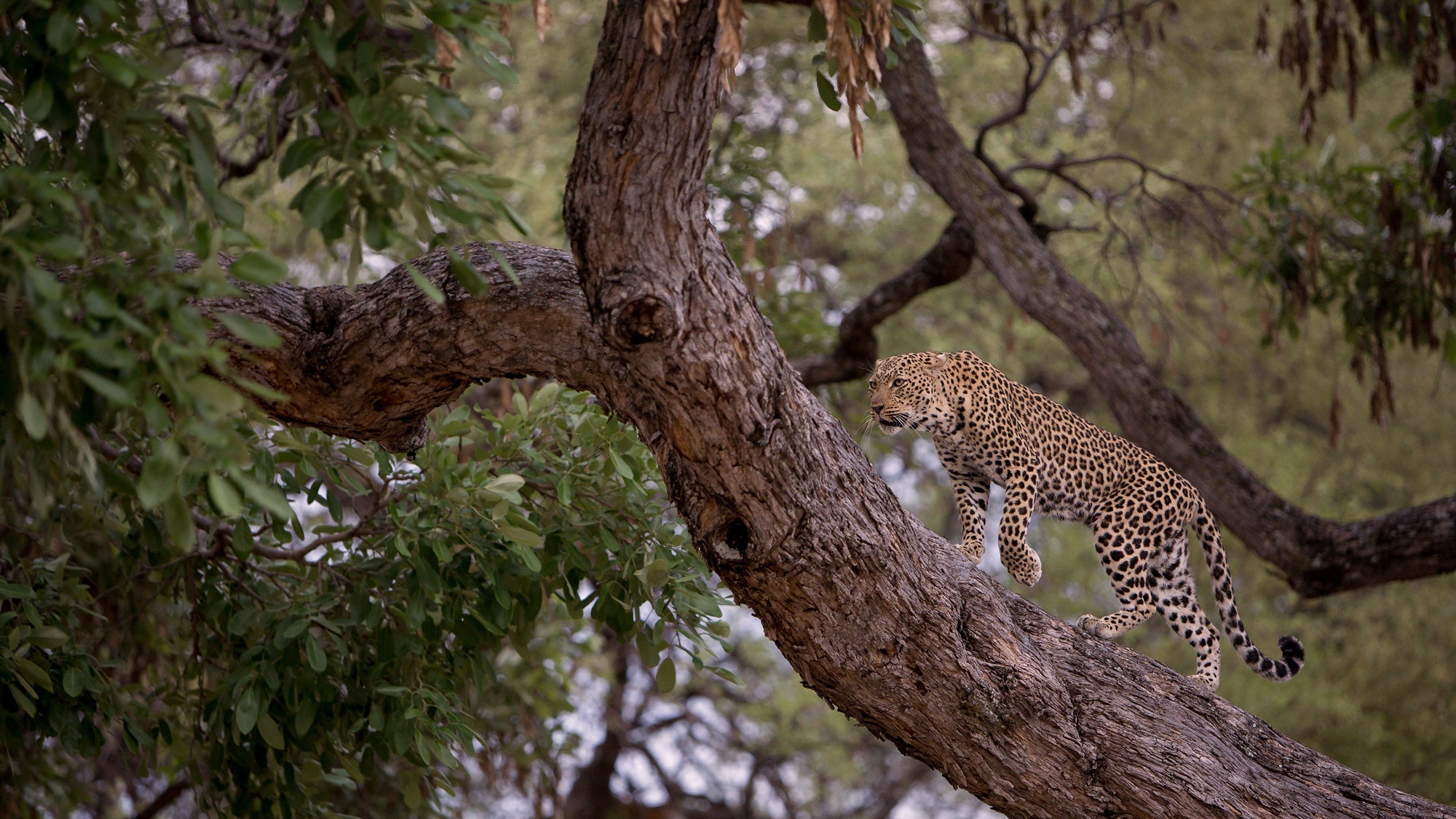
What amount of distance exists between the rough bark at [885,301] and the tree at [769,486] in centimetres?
343

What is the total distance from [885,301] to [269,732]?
4346mm

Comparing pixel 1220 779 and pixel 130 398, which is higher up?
pixel 1220 779

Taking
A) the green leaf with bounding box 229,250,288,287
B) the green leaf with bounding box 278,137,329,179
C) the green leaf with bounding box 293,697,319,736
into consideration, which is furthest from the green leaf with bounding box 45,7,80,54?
the green leaf with bounding box 293,697,319,736

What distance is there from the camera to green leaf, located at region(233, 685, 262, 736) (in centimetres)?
405

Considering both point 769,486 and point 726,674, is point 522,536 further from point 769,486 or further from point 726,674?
point 726,674

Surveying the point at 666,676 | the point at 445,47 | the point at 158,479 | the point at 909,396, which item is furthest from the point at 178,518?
the point at 909,396

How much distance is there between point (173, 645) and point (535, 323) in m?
3.20

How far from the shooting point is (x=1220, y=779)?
12.3ft

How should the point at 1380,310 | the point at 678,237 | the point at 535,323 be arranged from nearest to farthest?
1. the point at 678,237
2. the point at 535,323
3. the point at 1380,310

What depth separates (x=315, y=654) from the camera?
408 cm

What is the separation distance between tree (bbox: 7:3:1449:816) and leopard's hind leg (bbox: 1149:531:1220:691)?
0.71 meters

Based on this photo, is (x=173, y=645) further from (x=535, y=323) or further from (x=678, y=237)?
(x=678, y=237)

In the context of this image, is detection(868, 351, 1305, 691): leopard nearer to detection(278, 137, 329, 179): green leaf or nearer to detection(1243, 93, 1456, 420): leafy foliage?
detection(1243, 93, 1456, 420): leafy foliage

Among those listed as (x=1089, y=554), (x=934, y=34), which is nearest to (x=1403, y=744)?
(x=1089, y=554)
